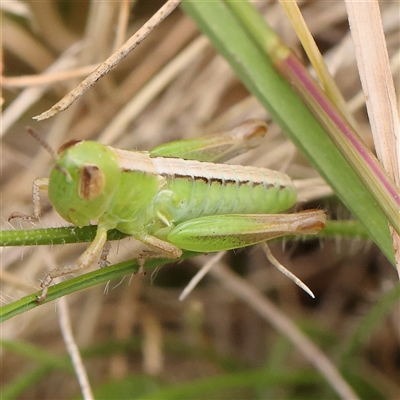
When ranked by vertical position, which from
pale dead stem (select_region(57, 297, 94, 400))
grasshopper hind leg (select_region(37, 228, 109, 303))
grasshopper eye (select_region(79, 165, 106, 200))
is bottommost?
pale dead stem (select_region(57, 297, 94, 400))

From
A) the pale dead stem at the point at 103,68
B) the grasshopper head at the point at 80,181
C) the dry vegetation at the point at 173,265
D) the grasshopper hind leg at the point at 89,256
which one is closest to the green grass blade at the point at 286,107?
the pale dead stem at the point at 103,68

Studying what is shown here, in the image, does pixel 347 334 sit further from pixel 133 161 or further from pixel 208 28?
pixel 208 28

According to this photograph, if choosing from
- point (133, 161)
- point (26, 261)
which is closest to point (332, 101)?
point (133, 161)

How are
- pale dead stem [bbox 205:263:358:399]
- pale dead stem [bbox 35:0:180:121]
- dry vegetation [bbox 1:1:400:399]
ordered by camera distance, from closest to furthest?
pale dead stem [bbox 35:0:180:121]
pale dead stem [bbox 205:263:358:399]
dry vegetation [bbox 1:1:400:399]

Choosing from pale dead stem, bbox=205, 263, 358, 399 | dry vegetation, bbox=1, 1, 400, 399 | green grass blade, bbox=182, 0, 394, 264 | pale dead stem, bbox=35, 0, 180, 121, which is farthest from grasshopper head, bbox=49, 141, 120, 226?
pale dead stem, bbox=205, 263, 358, 399

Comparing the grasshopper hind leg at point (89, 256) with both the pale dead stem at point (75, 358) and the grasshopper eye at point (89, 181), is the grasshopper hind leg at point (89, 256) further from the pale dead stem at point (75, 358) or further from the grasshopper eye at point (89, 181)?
the pale dead stem at point (75, 358)

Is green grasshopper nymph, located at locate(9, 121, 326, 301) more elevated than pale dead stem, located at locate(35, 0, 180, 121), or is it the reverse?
pale dead stem, located at locate(35, 0, 180, 121)

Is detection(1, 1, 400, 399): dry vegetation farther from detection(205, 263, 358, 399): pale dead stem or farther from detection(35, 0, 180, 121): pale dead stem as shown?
detection(35, 0, 180, 121): pale dead stem

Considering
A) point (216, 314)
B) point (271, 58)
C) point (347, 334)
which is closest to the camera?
point (271, 58)
